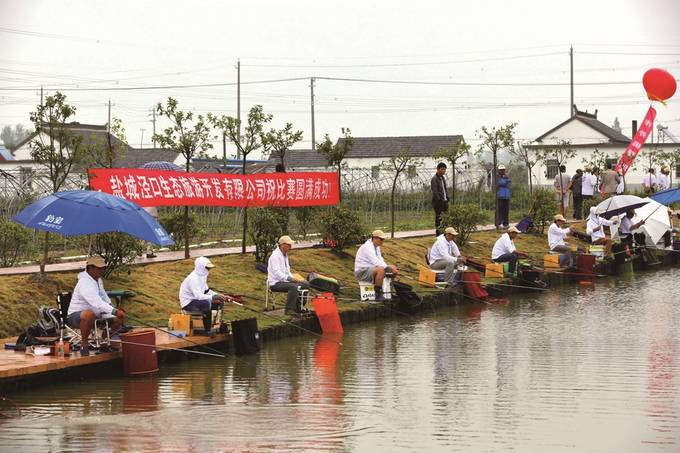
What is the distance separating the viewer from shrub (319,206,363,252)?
23625 millimetres

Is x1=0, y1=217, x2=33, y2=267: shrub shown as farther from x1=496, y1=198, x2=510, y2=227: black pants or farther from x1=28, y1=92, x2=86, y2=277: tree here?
x1=496, y1=198, x2=510, y2=227: black pants

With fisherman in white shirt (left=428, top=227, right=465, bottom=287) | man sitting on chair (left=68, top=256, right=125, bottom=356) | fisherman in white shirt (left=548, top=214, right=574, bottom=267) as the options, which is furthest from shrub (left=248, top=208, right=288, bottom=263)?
man sitting on chair (left=68, top=256, right=125, bottom=356)

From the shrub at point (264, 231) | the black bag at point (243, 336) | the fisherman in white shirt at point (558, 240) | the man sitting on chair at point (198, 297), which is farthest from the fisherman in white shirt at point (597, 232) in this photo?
the man sitting on chair at point (198, 297)

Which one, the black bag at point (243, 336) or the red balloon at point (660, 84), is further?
the red balloon at point (660, 84)

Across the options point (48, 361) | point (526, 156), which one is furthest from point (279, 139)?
point (526, 156)

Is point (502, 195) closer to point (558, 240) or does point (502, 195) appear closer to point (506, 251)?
point (558, 240)

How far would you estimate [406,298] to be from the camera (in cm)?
Result: 2022

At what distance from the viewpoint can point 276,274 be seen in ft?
58.2

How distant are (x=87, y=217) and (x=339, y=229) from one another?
10.1m

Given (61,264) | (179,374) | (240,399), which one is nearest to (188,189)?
(61,264)

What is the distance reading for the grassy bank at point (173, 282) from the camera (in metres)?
15.6

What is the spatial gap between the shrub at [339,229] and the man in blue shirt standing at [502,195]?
25.1 feet

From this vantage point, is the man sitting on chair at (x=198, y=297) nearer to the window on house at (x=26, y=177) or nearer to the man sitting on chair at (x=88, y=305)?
the man sitting on chair at (x=88, y=305)

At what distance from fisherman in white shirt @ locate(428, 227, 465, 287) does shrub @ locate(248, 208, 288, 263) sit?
313cm
